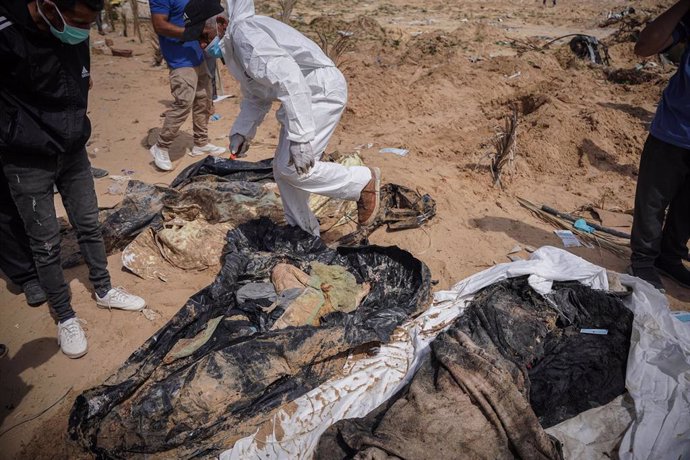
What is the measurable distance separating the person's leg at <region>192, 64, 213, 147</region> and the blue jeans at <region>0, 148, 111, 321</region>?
240cm

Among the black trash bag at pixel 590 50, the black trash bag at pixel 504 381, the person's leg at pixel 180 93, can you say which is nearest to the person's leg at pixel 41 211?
the black trash bag at pixel 504 381

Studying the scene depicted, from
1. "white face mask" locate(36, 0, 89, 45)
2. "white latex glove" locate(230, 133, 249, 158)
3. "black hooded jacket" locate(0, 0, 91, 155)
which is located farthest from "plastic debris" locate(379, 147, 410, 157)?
"white face mask" locate(36, 0, 89, 45)

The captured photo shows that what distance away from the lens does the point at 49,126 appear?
2.21 metres

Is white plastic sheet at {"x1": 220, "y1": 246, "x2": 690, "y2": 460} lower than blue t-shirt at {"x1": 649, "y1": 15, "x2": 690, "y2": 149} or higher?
lower

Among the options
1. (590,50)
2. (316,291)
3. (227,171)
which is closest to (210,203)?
(227,171)

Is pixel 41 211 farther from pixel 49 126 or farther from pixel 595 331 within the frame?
pixel 595 331

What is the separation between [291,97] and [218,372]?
150 cm

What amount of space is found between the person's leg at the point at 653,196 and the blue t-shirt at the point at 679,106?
0.08 m

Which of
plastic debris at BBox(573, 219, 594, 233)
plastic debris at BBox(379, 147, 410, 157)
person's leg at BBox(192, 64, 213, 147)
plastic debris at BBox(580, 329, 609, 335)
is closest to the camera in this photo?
plastic debris at BBox(580, 329, 609, 335)

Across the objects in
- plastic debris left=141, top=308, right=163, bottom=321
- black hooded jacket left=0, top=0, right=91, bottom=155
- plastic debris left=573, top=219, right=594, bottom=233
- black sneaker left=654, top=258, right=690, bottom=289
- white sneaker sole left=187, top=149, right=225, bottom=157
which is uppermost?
black hooded jacket left=0, top=0, right=91, bottom=155

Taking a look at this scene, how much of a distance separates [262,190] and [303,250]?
85 cm

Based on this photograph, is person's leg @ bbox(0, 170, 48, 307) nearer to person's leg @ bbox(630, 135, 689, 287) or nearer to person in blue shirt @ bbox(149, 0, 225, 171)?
person in blue shirt @ bbox(149, 0, 225, 171)

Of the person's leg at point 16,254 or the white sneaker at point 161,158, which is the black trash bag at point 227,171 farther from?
the person's leg at point 16,254

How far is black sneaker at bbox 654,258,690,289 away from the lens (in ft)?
10.8
